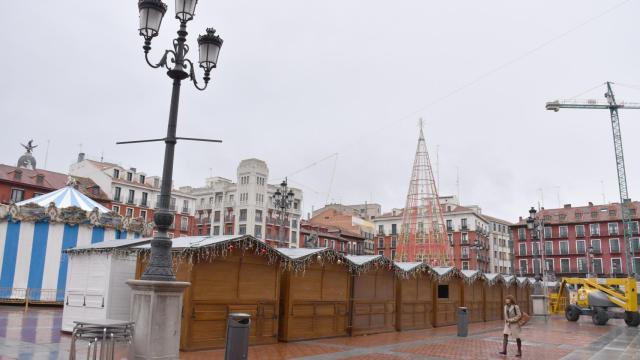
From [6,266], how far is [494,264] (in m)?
72.4

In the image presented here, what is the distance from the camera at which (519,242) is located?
73750 millimetres

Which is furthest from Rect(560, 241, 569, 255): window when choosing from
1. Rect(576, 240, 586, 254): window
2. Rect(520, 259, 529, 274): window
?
Rect(520, 259, 529, 274): window

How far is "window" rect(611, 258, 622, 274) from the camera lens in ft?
212

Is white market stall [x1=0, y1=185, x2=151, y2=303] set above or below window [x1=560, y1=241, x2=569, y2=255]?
below

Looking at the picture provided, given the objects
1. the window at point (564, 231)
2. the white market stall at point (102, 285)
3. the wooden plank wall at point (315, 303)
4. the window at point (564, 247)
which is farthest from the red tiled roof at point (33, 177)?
the window at point (564, 231)

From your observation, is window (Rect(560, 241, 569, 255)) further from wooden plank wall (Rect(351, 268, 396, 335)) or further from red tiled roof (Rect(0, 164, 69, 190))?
red tiled roof (Rect(0, 164, 69, 190))

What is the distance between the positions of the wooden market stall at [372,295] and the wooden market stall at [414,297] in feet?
1.20

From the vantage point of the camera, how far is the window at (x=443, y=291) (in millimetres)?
22453

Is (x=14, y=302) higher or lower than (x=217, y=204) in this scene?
lower

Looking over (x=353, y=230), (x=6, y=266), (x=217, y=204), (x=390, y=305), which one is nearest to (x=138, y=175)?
(x=217, y=204)

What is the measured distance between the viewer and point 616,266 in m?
65.1

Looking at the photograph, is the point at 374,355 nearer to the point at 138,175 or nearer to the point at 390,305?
the point at 390,305

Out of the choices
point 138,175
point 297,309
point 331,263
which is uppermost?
point 138,175

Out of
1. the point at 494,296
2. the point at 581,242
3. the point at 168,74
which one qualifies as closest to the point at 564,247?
the point at 581,242
